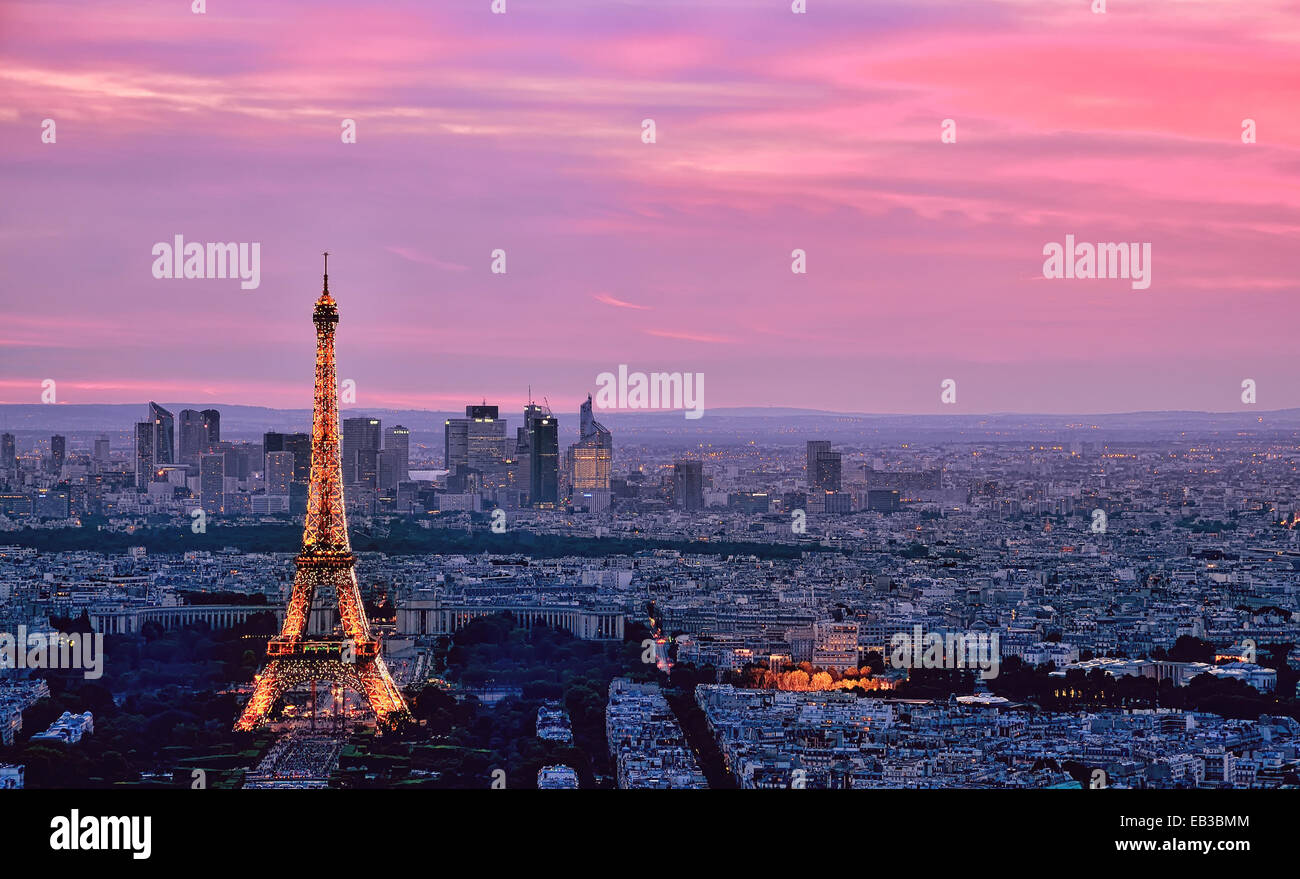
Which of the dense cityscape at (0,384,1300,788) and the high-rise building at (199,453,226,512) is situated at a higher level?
the high-rise building at (199,453,226,512)

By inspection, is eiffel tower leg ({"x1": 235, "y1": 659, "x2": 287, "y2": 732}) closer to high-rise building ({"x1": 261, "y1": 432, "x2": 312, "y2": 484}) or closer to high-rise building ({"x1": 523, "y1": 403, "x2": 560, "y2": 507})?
high-rise building ({"x1": 261, "y1": 432, "x2": 312, "y2": 484})

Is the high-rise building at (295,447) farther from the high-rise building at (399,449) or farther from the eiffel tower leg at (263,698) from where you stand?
the eiffel tower leg at (263,698)

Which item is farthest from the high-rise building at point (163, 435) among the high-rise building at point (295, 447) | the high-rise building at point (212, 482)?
the high-rise building at point (295, 447)

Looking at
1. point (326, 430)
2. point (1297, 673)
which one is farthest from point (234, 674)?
point (1297, 673)

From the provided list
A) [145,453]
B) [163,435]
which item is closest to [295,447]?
[163,435]

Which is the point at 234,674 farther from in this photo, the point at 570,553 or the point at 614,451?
the point at 614,451

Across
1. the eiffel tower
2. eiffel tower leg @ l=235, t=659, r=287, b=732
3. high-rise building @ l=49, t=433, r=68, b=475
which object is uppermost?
high-rise building @ l=49, t=433, r=68, b=475

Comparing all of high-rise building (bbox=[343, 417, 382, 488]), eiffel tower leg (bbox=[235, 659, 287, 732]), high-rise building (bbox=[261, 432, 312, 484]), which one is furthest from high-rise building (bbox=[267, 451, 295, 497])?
eiffel tower leg (bbox=[235, 659, 287, 732])

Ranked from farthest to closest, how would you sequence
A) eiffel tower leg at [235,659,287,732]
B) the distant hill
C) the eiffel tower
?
the distant hill < the eiffel tower < eiffel tower leg at [235,659,287,732]
